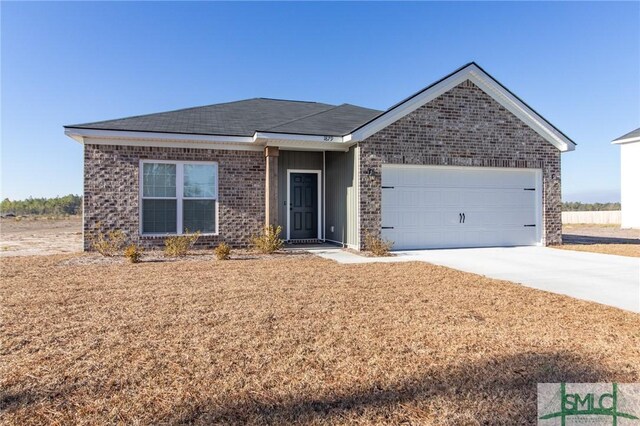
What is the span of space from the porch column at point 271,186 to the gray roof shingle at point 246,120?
27.3 inches

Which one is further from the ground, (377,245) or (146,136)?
(146,136)

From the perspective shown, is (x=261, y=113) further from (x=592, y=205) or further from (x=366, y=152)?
(x=592, y=205)

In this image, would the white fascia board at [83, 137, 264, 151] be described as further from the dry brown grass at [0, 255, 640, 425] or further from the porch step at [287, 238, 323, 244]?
the dry brown grass at [0, 255, 640, 425]

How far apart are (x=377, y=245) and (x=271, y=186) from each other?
3.35m

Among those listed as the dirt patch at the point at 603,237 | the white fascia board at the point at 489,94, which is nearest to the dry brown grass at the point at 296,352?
the white fascia board at the point at 489,94

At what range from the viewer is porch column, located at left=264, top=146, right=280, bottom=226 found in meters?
10.4

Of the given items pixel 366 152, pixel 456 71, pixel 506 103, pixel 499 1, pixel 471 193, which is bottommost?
pixel 471 193

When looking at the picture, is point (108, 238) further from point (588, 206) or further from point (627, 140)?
point (588, 206)

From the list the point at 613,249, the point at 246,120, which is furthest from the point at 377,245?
the point at 613,249

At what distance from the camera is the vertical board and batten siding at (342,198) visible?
35.2ft

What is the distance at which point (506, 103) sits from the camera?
11.5 m

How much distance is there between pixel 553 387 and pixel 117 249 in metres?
10.0

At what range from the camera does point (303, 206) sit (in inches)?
501

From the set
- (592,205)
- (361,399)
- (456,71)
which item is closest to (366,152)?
(456,71)
